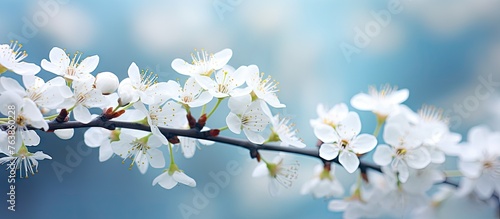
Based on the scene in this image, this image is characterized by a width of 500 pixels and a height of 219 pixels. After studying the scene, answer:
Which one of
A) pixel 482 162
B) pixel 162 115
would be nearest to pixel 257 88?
pixel 162 115

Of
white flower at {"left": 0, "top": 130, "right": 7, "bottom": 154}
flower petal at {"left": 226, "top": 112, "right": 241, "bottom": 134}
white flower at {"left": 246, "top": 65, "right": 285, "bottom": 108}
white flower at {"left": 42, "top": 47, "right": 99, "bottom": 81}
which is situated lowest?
white flower at {"left": 0, "top": 130, "right": 7, "bottom": 154}

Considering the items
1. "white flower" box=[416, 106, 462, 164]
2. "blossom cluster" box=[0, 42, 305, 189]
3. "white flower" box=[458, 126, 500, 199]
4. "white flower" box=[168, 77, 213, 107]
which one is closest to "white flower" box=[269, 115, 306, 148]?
"blossom cluster" box=[0, 42, 305, 189]

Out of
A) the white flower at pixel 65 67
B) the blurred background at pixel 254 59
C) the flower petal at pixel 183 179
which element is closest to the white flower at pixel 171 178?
the flower petal at pixel 183 179

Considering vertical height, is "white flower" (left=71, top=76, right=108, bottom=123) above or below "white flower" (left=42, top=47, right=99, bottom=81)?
below

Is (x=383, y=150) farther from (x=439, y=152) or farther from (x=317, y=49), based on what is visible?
(x=317, y=49)

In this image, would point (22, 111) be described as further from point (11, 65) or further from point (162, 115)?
point (162, 115)

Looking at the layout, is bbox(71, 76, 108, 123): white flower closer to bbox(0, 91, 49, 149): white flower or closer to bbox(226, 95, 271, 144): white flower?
bbox(0, 91, 49, 149): white flower

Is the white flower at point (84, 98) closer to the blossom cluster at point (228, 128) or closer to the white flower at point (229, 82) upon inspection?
the blossom cluster at point (228, 128)

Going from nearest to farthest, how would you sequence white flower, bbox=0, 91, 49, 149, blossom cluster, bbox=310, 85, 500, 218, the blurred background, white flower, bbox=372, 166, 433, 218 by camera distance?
white flower, bbox=0, 91, 49, 149
blossom cluster, bbox=310, 85, 500, 218
white flower, bbox=372, 166, 433, 218
the blurred background
